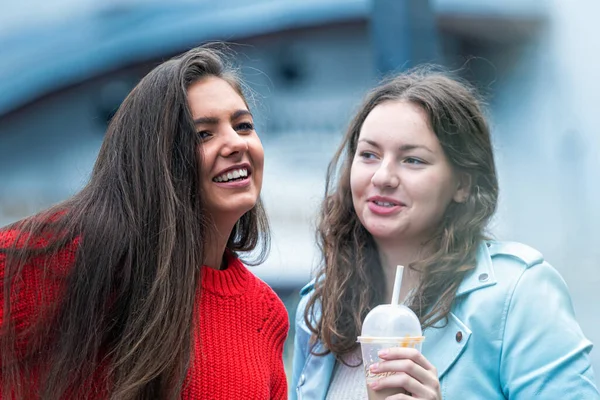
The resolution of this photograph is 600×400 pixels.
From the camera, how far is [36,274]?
1.82 m

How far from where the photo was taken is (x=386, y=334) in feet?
5.75

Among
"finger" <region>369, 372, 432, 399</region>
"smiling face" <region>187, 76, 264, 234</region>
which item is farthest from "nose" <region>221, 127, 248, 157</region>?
"finger" <region>369, 372, 432, 399</region>

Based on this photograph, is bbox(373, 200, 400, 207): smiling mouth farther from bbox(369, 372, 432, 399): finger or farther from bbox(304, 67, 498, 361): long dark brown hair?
bbox(369, 372, 432, 399): finger

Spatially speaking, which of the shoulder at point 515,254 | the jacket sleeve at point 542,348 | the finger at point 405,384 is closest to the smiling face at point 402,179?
the shoulder at point 515,254

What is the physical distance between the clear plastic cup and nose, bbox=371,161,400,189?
0.46 metres

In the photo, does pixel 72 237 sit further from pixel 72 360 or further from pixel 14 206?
pixel 14 206

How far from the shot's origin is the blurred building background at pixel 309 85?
411cm

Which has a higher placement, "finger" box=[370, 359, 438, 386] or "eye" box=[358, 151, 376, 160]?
"eye" box=[358, 151, 376, 160]

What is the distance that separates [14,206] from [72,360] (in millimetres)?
3121

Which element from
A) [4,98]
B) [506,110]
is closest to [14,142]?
[4,98]

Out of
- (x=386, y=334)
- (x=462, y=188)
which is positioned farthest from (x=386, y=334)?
(x=462, y=188)

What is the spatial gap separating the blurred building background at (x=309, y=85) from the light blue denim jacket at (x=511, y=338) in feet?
6.32

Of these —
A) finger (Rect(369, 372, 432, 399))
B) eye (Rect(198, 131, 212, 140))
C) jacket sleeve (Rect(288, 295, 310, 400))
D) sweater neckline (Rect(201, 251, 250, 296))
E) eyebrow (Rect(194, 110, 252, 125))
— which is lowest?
jacket sleeve (Rect(288, 295, 310, 400))

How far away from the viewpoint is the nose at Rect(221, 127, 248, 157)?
2.01 meters
